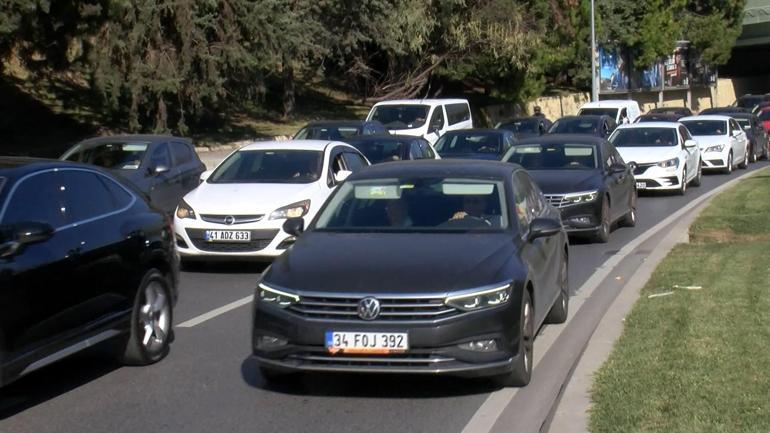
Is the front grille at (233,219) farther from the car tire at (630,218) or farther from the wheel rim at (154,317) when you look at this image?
the car tire at (630,218)

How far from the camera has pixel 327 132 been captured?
81.6 ft

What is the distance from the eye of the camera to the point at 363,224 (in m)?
8.95

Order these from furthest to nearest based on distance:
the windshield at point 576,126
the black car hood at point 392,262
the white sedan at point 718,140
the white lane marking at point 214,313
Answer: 1. the white sedan at point 718,140
2. the windshield at point 576,126
3. the white lane marking at point 214,313
4. the black car hood at point 392,262

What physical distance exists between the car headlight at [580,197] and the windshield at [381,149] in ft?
14.9

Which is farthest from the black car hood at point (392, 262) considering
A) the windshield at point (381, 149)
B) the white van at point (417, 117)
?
the white van at point (417, 117)

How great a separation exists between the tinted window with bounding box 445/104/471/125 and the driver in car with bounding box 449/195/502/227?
22241 millimetres

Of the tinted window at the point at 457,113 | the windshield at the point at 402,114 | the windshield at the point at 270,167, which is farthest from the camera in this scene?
the tinted window at the point at 457,113

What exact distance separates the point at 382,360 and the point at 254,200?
688 cm

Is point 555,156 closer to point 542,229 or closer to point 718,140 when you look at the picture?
point 542,229

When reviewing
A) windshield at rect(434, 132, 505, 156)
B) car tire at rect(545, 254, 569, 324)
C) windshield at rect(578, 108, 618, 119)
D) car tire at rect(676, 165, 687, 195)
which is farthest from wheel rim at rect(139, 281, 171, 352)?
windshield at rect(578, 108, 618, 119)

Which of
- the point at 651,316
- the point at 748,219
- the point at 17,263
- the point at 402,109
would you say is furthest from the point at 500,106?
the point at 17,263

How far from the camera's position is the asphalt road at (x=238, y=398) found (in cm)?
737

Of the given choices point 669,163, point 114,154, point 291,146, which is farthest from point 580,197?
point 669,163

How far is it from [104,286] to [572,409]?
3461 millimetres
